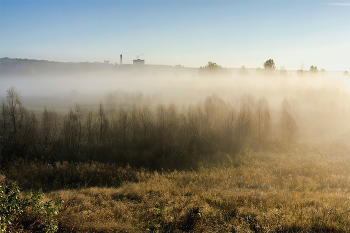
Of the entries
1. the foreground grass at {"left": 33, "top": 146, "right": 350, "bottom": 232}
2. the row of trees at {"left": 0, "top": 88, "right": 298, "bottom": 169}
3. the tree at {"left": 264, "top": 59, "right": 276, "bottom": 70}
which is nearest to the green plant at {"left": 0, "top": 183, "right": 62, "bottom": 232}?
the foreground grass at {"left": 33, "top": 146, "right": 350, "bottom": 232}

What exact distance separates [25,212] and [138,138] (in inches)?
1143

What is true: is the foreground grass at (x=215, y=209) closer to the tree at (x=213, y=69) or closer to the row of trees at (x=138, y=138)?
the row of trees at (x=138, y=138)

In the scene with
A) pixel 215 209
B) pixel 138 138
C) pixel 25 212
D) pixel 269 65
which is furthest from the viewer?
pixel 269 65

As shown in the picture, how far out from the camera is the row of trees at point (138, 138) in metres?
34.2

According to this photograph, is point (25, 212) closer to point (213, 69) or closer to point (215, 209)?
point (215, 209)

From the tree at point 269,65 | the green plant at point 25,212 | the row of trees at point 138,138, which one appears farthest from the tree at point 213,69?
the green plant at point 25,212

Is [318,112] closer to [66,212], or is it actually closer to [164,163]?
[164,163]

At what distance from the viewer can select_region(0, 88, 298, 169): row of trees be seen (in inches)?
1346

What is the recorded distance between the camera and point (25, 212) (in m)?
9.84

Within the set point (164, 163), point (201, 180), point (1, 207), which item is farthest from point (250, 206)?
point (164, 163)

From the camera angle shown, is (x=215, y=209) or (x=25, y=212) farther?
(x=215, y=209)

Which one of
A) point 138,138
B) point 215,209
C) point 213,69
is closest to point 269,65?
point 213,69

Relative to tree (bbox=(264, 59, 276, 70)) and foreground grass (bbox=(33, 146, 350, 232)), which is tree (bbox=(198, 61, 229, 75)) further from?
foreground grass (bbox=(33, 146, 350, 232))

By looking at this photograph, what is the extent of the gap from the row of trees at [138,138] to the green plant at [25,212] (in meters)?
22.9
